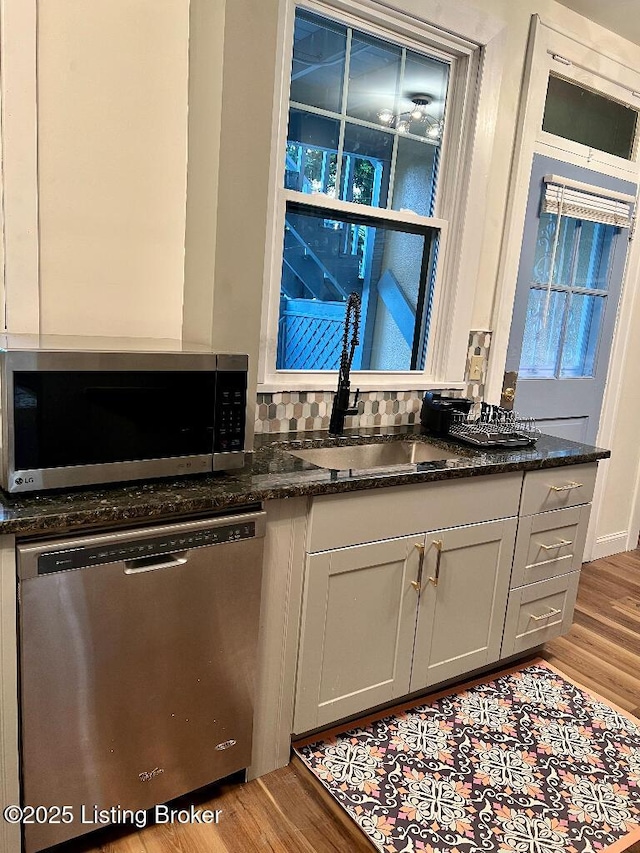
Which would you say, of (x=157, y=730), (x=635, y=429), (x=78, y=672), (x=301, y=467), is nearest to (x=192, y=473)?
(x=301, y=467)

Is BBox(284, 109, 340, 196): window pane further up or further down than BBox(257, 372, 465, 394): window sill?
further up

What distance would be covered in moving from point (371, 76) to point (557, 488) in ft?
5.66

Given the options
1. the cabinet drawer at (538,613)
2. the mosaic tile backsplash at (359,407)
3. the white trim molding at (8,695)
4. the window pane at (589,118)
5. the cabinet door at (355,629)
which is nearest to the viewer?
the white trim molding at (8,695)

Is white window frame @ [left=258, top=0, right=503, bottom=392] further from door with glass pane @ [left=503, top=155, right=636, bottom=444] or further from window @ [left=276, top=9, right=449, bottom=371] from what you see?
door with glass pane @ [left=503, top=155, right=636, bottom=444]

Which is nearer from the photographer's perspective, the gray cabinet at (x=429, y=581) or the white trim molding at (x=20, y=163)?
the white trim molding at (x=20, y=163)

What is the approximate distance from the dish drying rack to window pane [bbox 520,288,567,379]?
0.41 metres

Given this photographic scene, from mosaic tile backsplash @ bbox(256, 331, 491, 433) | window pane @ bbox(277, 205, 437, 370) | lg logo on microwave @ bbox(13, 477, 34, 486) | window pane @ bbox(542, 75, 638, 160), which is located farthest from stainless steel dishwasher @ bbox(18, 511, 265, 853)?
window pane @ bbox(542, 75, 638, 160)

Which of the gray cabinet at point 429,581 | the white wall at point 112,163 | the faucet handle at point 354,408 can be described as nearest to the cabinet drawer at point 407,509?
the gray cabinet at point 429,581

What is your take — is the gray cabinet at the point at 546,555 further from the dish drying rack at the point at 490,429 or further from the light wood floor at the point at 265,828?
the light wood floor at the point at 265,828

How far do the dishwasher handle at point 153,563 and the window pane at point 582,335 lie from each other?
8.08 ft

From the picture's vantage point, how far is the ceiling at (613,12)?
274cm

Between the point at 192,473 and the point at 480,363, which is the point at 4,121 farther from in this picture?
the point at 480,363

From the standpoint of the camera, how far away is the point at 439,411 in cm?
254

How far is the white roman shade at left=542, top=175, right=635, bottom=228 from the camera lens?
2975 mm
